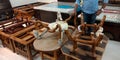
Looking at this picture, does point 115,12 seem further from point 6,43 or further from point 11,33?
point 6,43

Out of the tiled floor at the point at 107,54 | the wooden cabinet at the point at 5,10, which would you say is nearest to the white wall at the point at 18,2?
the wooden cabinet at the point at 5,10

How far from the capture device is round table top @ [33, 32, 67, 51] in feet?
5.28

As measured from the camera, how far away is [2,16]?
3324mm

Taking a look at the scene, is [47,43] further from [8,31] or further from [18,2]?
[18,2]

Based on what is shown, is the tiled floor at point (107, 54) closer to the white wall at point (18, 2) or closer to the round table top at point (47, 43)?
the round table top at point (47, 43)

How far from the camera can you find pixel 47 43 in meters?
1.72

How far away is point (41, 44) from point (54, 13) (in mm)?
1460

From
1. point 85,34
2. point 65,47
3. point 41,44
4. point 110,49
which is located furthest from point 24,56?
point 110,49

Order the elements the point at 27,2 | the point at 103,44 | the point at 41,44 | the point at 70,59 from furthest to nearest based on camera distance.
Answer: the point at 27,2
the point at 41,44
the point at 103,44
the point at 70,59

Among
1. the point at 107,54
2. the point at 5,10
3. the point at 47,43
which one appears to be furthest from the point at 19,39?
the point at 5,10

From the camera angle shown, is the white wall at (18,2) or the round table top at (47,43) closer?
the round table top at (47,43)

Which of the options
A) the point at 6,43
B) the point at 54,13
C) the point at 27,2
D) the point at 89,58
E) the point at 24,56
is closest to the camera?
the point at 89,58

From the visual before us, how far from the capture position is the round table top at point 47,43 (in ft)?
5.28

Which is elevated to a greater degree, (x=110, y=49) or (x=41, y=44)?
(x=41, y=44)
